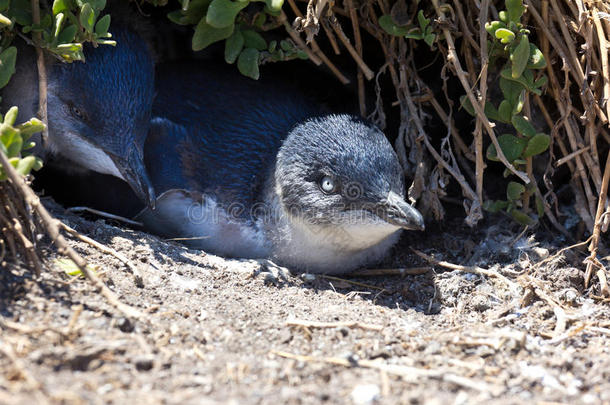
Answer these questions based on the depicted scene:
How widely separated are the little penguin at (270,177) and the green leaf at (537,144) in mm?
591

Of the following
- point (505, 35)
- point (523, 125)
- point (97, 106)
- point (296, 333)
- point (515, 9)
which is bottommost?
point (296, 333)

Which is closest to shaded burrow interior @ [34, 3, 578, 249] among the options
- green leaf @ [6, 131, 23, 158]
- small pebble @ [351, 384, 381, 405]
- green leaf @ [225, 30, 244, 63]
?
green leaf @ [225, 30, 244, 63]

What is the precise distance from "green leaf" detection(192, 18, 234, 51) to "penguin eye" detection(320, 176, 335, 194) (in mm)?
807

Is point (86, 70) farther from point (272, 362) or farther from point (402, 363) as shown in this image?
point (402, 363)

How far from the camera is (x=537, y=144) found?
2975 mm

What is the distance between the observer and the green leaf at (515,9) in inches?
109

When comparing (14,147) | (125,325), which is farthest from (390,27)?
(125,325)

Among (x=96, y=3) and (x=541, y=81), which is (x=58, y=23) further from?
(x=541, y=81)

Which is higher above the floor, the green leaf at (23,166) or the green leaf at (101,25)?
the green leaf at (101,25)

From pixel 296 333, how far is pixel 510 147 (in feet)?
4.64

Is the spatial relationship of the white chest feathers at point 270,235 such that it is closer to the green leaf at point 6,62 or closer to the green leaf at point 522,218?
the green leaf at point 522,218

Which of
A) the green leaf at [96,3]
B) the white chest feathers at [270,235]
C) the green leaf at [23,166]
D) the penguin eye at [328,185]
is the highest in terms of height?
the green leaf at [96,3]

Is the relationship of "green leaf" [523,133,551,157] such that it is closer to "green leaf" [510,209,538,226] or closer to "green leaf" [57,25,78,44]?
"green leaf" [510,209,538,226]

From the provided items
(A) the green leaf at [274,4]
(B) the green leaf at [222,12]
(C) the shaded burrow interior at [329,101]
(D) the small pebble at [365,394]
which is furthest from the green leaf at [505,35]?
(D) the small pebble at [365,394]
